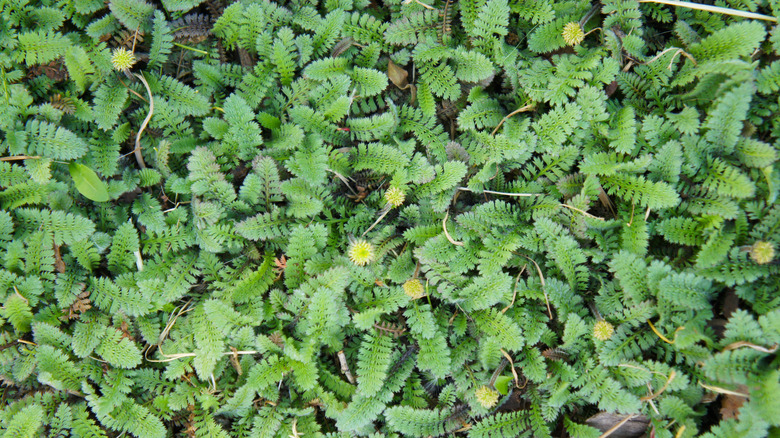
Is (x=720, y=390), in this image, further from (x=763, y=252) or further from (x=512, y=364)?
(x=512, y=364)

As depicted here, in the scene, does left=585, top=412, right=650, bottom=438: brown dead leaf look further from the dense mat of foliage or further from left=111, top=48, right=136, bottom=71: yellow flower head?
left=111, top=48, right=136, bottom=71: yellow flower head

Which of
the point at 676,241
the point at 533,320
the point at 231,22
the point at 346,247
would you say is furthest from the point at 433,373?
the point at 231,22

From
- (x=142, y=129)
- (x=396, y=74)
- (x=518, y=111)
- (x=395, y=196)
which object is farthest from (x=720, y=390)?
(x=142, y=129)

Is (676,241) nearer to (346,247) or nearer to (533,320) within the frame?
(533,320)

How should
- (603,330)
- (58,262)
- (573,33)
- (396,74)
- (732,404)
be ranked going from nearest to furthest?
(732,404) < (603,330) < (573,33) < (58,262) < (396,74)

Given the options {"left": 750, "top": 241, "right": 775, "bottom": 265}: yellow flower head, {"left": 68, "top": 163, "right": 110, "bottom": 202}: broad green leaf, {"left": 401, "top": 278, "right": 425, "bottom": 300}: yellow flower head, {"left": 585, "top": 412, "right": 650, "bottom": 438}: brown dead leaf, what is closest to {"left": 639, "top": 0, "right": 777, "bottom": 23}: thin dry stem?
{"left": 750, "top": 241, "right": 775, "bottom": 265}: yellow flower head
